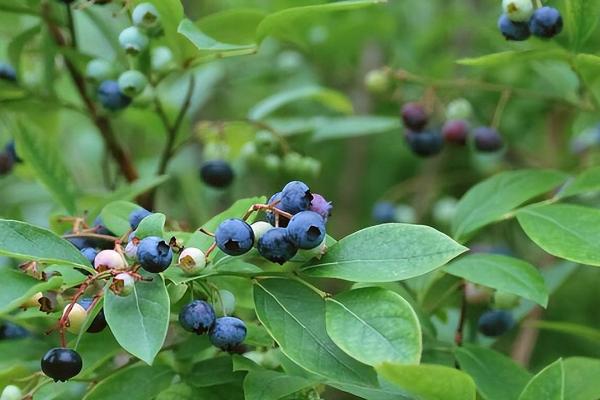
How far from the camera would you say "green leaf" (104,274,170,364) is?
0.86 metres

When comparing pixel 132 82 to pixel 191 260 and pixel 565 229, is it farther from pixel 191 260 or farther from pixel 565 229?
pixel 565 229

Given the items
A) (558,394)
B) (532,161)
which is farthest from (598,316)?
(558,394)

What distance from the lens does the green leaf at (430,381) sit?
83 cm

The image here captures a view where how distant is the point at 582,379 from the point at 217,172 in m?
0.77

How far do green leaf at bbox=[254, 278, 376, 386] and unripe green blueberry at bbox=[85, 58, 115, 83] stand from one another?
1.85 ft

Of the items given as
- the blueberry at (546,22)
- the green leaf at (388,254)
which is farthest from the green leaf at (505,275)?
the blueberry at (546,22)

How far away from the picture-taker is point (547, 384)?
36.6 inches

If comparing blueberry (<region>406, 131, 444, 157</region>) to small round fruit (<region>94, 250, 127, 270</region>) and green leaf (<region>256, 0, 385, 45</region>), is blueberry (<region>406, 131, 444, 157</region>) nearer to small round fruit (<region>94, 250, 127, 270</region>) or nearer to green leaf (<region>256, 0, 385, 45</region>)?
green leaf (<region>256, 0, 385, 45</region>)

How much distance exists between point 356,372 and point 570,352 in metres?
1.37

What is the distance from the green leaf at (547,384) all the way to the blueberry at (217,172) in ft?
2.71

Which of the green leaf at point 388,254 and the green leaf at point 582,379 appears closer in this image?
the green leaf at point 388,254

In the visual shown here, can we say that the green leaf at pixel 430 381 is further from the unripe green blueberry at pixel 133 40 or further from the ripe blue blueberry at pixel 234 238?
the unripe green blueberry at pixel 133 40

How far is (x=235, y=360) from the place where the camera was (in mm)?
1042

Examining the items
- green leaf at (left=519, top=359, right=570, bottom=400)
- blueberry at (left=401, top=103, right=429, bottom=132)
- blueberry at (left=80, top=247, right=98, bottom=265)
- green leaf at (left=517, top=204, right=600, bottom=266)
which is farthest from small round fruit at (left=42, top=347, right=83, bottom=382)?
blueberry at (left=401, top=103, right=429, bottom=132)
